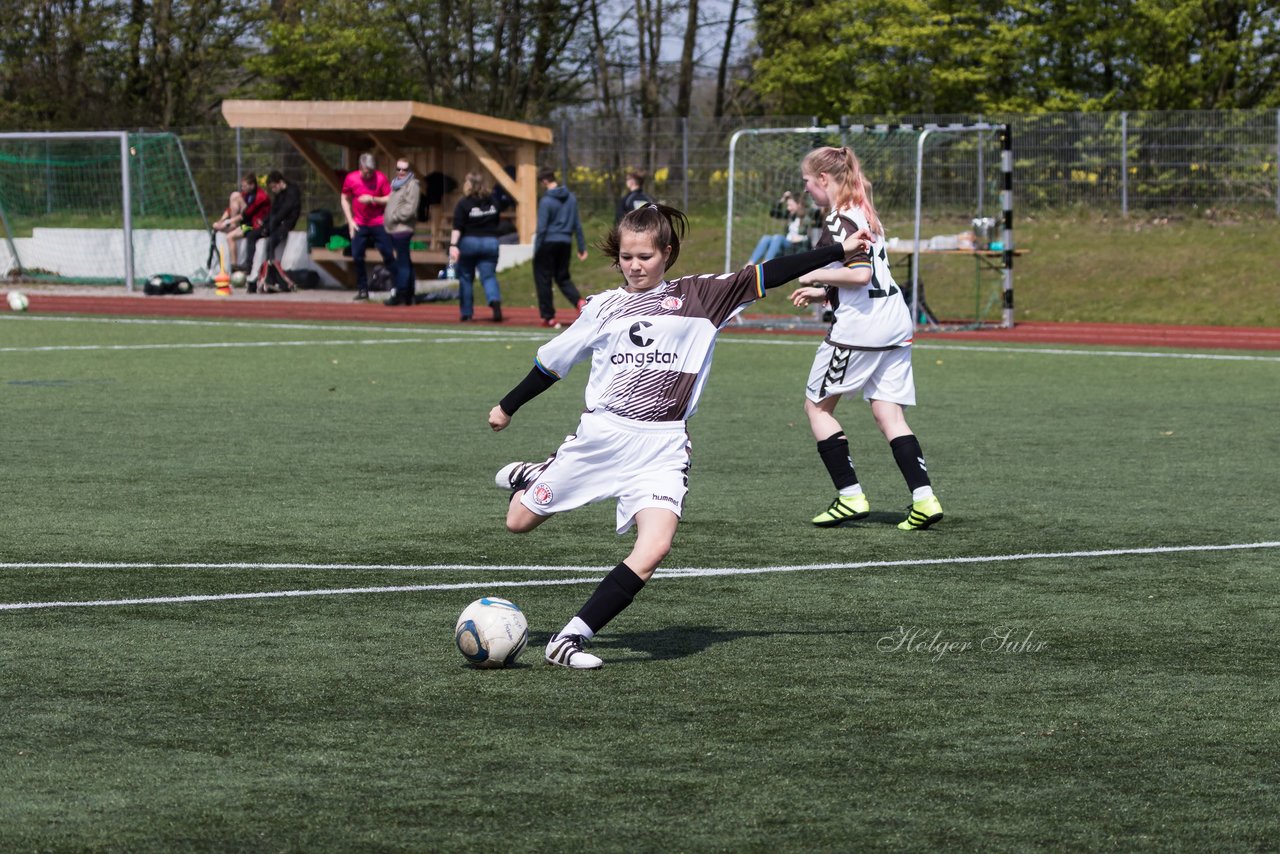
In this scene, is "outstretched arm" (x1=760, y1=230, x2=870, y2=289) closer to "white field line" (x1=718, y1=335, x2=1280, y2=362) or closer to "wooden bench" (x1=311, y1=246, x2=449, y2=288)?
"white field line" (x1=718, y1=335, x2=1280, y2=362)

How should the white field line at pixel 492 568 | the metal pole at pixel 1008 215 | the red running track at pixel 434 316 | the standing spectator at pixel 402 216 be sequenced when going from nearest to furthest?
the white field line at pixel 492 568, the metal pole at pixel 1008 215, the red running track at pixel 434 316, the standing spectator at pixel 402 216

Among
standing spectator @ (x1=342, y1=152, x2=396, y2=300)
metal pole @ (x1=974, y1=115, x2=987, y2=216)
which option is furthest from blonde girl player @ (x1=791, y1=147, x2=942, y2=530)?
metal pole @ (x1=974, y1=115, x2=987, y2=216)

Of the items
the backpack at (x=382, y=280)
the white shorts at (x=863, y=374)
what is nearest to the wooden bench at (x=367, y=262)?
the backpack at (x=382, y=280)

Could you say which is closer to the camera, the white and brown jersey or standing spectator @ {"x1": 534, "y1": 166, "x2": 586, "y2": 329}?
the white and brown jersey

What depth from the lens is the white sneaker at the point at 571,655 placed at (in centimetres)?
563

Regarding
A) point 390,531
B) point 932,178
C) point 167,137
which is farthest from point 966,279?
point 390,531

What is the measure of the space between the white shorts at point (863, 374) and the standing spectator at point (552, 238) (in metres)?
14.6

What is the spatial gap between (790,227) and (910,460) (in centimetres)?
1557

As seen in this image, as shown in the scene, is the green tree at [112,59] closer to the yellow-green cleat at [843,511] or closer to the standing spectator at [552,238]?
the standing spectator at [552,238]

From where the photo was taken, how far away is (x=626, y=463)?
A: 5.84 metres

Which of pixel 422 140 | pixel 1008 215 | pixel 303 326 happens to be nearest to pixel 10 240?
pixel 422 140

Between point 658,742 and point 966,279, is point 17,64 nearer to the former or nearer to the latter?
point 966,279

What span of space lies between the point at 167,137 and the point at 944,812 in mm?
30257

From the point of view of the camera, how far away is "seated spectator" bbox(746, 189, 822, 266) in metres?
23.7
